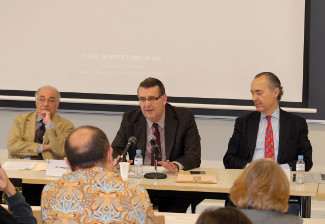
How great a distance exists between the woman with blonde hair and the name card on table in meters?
1.99

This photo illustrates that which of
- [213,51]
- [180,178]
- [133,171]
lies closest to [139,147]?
[133,171]

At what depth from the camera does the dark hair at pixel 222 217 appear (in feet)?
5.23

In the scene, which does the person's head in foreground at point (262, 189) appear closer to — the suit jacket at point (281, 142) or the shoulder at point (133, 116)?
the suit jacket at point (281, 142)

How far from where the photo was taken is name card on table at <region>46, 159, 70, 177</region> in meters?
4.29

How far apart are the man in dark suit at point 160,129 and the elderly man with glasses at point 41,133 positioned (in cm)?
61

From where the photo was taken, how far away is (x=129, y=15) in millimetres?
6293

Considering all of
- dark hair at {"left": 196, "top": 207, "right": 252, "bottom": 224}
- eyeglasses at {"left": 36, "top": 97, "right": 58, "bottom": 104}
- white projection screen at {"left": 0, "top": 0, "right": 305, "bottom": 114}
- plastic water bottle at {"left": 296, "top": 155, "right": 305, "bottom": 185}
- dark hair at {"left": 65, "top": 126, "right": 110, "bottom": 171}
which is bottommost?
plastic water bottle at {"left": 296, "top": 155, "right": 305, "bottom": 185}

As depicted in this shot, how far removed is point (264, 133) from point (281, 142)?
0.21 meters

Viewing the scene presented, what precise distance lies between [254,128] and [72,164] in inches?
104

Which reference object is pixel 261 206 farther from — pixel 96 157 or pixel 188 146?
pixel 188 146

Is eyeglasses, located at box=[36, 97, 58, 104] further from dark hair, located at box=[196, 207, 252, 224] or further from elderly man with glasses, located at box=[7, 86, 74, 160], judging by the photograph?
dark hair, located at box=[196, 207, 252, 224]

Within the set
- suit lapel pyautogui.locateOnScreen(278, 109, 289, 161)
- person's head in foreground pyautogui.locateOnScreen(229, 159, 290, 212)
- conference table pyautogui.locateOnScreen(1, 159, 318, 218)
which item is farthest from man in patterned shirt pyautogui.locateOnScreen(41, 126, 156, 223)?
suit lapel pyautogui.locateOnScreen(278, 109, 289, 161)

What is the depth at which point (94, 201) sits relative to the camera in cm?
239

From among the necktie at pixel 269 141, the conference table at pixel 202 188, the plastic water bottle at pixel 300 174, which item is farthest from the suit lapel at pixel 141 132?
the plastic water bottle at pixel 300 174
